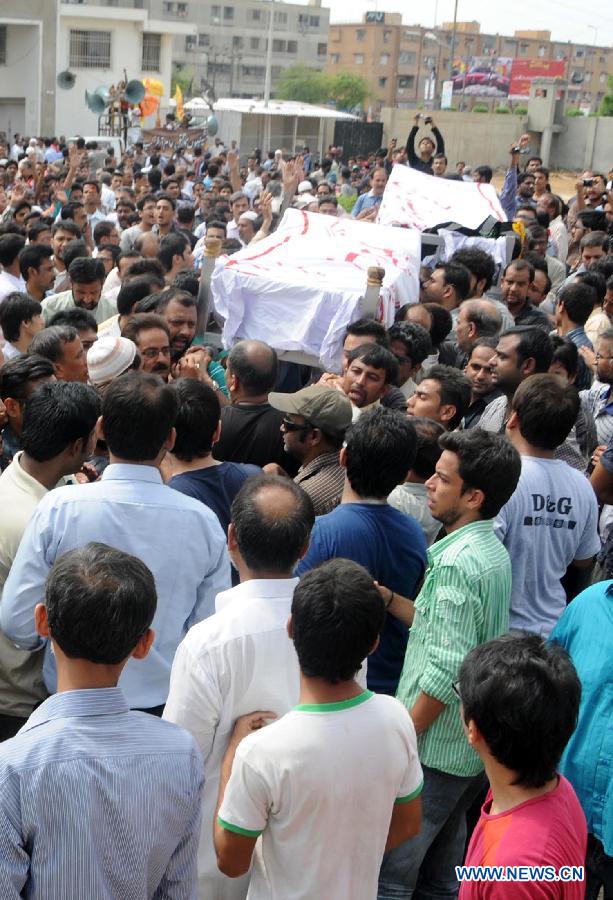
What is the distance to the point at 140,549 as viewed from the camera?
9.55ft

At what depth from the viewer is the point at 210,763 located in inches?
99.3

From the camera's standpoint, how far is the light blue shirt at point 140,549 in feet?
9.26

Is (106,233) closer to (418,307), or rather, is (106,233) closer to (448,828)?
(418,307)

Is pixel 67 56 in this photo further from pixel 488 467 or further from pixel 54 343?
pixel 488 467

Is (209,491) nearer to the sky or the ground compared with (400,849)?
nearer to the sky

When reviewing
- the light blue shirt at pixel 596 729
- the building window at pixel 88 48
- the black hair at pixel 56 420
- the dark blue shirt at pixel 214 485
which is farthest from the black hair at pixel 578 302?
the building window at pixel 88 48

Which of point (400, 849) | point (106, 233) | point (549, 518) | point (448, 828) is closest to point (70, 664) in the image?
point (400, 849)

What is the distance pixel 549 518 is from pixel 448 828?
108 cm

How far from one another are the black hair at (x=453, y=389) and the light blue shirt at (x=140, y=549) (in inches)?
66.3

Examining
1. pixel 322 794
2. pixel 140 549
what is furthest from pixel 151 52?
pixel 322 794

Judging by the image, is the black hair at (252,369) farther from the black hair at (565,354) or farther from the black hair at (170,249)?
the black hair at (170,249)

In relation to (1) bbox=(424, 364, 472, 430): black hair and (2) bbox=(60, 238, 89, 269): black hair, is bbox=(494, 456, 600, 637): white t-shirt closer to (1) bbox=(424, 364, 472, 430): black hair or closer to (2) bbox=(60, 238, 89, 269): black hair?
(1) bbox=(424, 364, 472, 430): black hair

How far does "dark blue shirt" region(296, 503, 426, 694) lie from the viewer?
3148 mm

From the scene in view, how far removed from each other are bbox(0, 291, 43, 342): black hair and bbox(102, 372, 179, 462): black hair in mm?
2494
